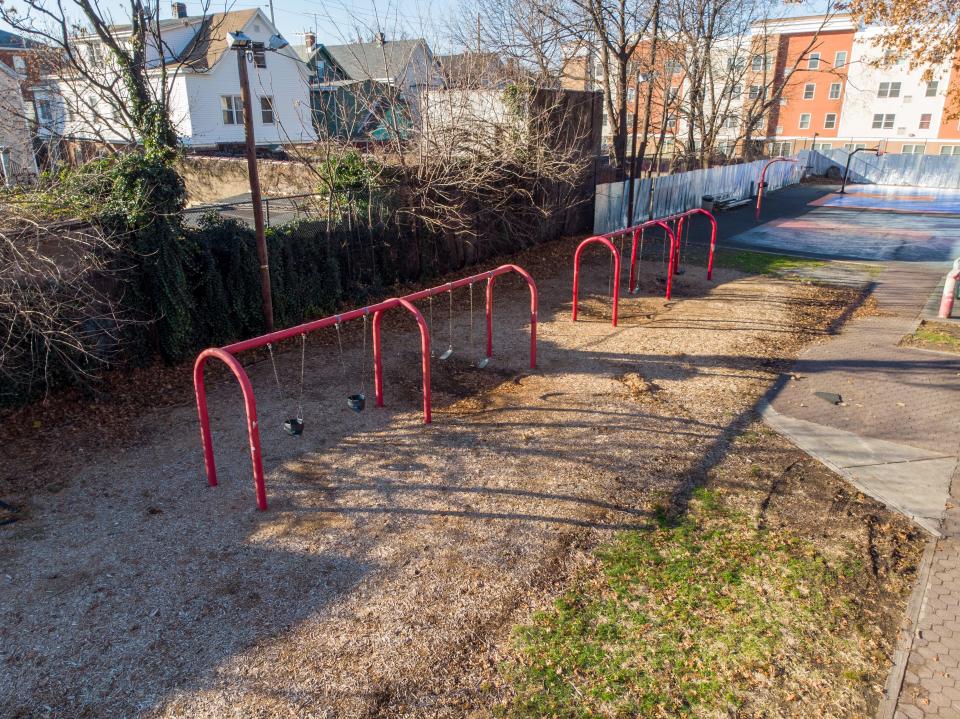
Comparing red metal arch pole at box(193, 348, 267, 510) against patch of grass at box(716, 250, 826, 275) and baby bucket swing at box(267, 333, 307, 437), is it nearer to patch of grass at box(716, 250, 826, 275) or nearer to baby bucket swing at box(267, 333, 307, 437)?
baby bucket swing at box(267, 333, 307, 437)

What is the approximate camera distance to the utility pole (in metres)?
8.27

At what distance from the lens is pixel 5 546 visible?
209 inches

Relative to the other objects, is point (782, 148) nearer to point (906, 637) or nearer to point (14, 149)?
point (14, 149)

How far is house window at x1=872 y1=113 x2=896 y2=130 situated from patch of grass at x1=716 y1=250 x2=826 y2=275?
3708 centimetres

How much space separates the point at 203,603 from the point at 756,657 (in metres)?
3.77

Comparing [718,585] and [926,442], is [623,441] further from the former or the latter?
[926,442]

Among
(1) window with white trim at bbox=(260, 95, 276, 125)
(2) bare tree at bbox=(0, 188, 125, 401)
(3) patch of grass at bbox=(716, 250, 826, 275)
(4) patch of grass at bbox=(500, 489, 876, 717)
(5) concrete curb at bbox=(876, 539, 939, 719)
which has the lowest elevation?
(5) concrete curb at bbox=(876, 539, 939, 719)

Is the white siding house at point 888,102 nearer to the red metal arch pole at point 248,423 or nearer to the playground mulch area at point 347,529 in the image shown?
the playground mulch area at point 347,529

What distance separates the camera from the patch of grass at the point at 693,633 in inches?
157

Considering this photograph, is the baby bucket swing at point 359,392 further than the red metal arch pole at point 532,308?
No

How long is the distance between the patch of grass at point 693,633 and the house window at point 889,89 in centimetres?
5081

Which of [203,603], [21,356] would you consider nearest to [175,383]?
[21,356]

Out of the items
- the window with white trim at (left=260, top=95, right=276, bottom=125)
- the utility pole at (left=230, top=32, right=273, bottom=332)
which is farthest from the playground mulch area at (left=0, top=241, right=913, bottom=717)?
the window with white trim at (left=260, top=95, right=276, bottom=125)

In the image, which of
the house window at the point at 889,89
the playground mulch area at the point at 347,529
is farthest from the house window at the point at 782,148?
the playground mulch area at the point at 347,529
